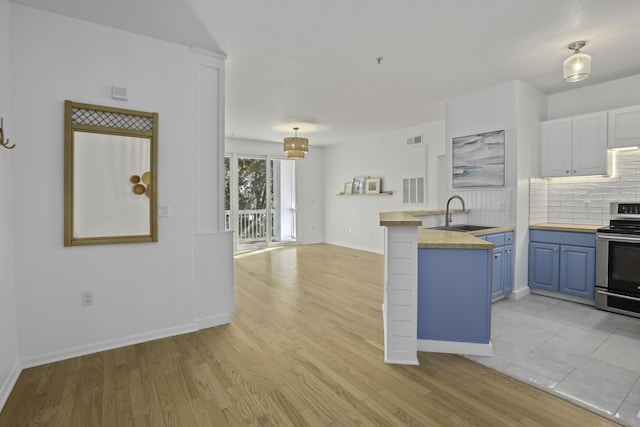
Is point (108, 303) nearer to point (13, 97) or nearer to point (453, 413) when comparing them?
point (13, 97)

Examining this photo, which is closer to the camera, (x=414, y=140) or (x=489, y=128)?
(x=489, y=128)

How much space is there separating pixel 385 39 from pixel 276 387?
2986 millimetres

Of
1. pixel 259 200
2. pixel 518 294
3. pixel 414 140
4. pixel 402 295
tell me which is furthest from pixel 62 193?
pixel 414 140

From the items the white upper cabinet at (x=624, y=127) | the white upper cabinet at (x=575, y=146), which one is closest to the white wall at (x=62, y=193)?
the white upper cabinet at (x=575, y=146)

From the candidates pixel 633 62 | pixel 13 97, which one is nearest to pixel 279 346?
pixel 13 97

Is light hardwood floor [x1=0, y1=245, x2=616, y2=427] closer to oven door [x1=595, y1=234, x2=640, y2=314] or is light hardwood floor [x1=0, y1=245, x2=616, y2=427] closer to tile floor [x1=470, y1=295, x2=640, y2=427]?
tile floor [x1=470, y1=295, x2=640, y2=427]

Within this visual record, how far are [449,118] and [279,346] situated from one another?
12.5 ft

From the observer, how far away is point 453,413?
1883mm

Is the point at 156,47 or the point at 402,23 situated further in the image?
the point at 156,47

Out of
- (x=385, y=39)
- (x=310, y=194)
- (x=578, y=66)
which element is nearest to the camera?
(x=578, y=66)

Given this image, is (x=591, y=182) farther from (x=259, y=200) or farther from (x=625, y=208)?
(x=259, y=200)

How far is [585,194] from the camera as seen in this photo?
4.16 m

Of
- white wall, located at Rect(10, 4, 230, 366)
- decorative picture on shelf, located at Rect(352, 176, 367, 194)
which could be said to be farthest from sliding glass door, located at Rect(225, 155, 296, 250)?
white wall, located at Rect(10, 4, 230, 366)

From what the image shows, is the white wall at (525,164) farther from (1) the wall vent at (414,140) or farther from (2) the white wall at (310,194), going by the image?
(2) the white wall at (310,194)
